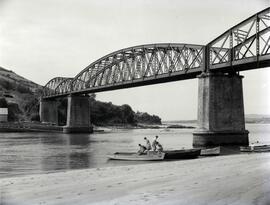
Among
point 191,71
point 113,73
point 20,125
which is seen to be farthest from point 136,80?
point 20,125

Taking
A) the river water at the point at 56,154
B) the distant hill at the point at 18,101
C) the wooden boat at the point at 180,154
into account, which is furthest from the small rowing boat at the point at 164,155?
the distant hill at the point at 18,101

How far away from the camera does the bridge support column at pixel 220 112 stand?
5125cm

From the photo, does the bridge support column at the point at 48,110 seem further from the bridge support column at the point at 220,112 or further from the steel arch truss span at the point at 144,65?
the bridge support column at the point at 220,112

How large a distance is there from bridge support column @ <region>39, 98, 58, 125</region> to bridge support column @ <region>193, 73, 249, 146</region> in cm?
9393

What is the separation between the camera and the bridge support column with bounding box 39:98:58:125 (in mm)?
142212

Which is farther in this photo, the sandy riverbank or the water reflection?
the water reflection

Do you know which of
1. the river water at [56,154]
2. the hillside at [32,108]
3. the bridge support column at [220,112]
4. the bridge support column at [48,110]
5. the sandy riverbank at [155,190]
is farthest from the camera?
the hillside at [32,108]

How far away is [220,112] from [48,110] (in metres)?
103

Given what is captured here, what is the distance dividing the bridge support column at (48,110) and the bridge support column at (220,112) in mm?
93932

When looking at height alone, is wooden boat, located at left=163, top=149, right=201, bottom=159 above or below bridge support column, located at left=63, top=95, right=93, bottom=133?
below

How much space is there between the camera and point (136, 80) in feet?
281

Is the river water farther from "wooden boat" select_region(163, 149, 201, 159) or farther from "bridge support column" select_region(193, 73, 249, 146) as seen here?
"bridge support column" select_region(193, 73, 249, 146)

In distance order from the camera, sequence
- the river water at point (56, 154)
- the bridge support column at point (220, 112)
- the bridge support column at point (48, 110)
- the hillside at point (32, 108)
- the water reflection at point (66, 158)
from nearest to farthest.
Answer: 1. the river water at point (56, 154)
2. the water reflection at point (66, 158)
3. the bridge support column at point (220, 112)
4. the bridge support column at point (48, 110)
5. the hillside at point (32, 108)

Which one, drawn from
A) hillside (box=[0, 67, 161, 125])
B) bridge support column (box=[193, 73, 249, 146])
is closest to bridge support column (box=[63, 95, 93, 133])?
hillside (box=[0, 67, 161, 125])
